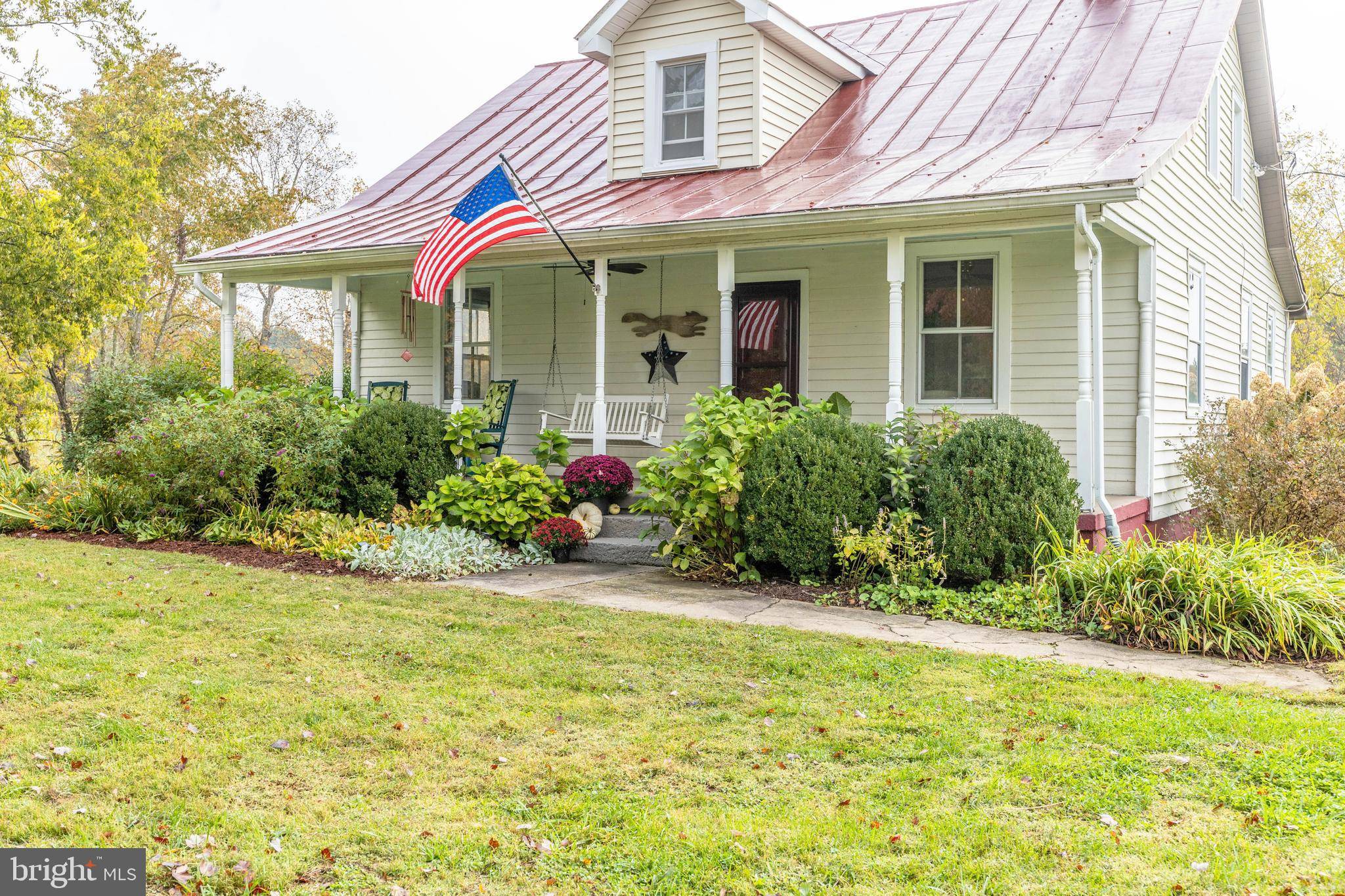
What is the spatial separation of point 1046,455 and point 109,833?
6.21 metres

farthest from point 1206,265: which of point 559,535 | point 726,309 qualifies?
point 559,535

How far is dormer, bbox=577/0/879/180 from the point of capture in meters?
11.1

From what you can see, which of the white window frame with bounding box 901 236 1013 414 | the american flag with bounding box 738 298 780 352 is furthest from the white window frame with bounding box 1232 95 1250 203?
the american flag with bounding box 738 298 780 352

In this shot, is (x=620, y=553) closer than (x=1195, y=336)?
Yes

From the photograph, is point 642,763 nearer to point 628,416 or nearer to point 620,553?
point 620,553

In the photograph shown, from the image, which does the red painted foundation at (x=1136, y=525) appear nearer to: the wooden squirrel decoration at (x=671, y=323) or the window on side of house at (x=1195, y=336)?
the window on side of house at (x=1195, y=336)

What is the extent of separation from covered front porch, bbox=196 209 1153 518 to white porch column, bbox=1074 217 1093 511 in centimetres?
1

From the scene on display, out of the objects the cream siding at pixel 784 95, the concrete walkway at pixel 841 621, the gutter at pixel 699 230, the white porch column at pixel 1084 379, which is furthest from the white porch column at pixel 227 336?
the white porch column at pixel 1084 379

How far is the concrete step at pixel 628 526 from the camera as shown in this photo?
9.48m

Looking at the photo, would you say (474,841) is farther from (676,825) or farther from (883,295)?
(883,295)

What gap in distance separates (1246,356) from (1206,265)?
9.34ft

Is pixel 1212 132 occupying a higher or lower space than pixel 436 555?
higher

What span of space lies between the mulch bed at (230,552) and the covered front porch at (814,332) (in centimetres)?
252

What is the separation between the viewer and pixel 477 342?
12.6 m
